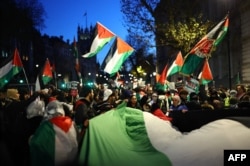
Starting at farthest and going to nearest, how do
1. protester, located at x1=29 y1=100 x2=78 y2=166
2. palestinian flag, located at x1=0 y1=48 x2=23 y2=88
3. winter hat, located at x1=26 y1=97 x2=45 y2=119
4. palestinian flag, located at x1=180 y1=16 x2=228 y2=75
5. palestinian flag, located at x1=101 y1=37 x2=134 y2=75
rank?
1. palestinian flag, located at x1=0 y1=48 x2=23 y2=88
2. palestinian flag, located at x1=101 y1=37 x2=134 y2=75
3. palestinian flag, located at x1=180 y1=16 x2=228 y2=75
4. winter hat, located at x1=26 y1=97 x2=45 y2=119
5. protester, located at x1=29 y1=100 x2=78 y2=166

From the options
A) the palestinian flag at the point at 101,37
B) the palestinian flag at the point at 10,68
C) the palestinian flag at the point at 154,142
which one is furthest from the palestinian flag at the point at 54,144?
the palestinian flag at the point at 10,68

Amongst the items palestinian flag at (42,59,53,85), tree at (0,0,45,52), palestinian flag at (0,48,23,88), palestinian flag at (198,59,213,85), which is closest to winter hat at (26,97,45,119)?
palestinian flag at (0,48,23,88)

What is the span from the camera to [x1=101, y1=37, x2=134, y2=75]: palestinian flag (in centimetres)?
1427

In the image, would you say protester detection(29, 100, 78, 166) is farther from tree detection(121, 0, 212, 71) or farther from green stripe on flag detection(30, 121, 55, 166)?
tree detection(121, 0, 212, 71)

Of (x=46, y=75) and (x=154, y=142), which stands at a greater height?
(x=46, y=75)

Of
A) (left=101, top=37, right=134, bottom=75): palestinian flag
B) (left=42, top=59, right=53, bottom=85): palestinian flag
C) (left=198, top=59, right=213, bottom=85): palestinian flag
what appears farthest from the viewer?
(left=42, top=59, right=53, bottom=85): palestinian flag

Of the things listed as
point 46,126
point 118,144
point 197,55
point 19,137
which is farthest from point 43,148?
point 197,55

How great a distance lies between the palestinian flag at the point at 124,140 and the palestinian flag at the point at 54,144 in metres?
0.15

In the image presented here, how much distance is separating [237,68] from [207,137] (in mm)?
37159

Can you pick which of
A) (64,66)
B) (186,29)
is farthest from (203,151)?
(64,66)

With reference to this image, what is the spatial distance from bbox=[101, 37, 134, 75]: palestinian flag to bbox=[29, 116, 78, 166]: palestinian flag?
8721 millimetres

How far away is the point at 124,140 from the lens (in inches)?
207

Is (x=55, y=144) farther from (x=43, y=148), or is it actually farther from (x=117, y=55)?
(x=117, y=55)

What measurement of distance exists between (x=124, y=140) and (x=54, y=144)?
79cm
